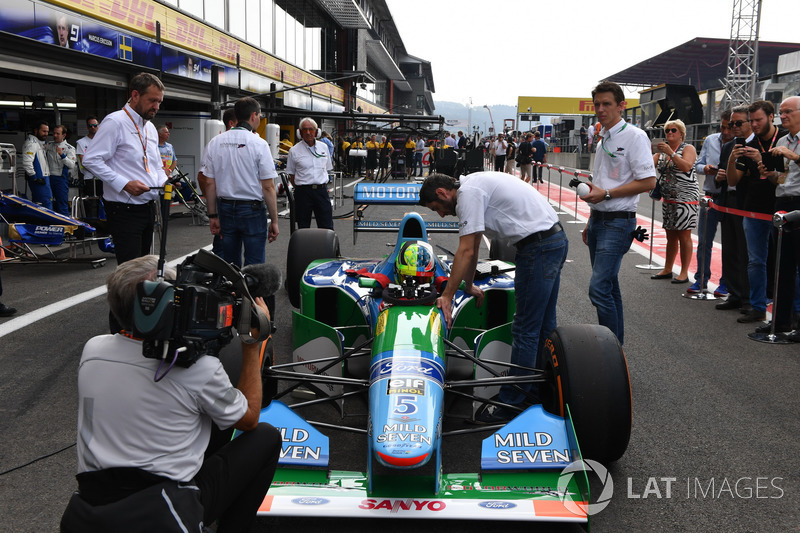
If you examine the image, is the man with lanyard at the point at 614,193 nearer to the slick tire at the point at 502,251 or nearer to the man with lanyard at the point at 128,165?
the slick tire at the point at 502,251

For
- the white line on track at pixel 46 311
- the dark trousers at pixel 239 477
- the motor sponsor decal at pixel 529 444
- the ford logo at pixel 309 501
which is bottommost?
the white line on track at pixel 46 311

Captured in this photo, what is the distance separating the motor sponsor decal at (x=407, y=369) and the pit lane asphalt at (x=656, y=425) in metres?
0.58

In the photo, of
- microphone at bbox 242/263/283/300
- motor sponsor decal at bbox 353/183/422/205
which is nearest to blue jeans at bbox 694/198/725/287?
motor sponsor decal at bbox 353/183/422/205

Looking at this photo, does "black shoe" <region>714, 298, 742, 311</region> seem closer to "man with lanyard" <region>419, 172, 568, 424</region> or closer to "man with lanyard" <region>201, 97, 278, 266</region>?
"man with lanyard" <region>419, 172, 568, 424</region>

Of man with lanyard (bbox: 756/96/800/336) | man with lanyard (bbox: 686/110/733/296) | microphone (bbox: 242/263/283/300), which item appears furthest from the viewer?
man with lanyard (bbox: 686/110/733/296)

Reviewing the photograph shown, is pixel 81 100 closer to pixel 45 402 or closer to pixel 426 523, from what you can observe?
pixel 45 402

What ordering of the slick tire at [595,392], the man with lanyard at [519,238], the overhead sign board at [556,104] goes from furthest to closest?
the overhead sign board at [556,104] → the man with lanyard at [519,238] → the slick tire at [595,392]

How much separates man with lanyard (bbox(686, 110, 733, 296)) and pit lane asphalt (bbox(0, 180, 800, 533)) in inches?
15.9

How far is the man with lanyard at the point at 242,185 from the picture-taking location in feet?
18.8

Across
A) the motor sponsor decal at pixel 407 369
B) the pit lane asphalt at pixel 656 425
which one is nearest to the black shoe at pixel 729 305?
the pit lane asphalt at pixel 656 425

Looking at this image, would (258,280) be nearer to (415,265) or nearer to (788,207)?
(415,265)

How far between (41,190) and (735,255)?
1057 cm

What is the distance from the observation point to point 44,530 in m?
3.04

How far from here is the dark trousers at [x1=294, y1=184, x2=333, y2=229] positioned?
8.38m
